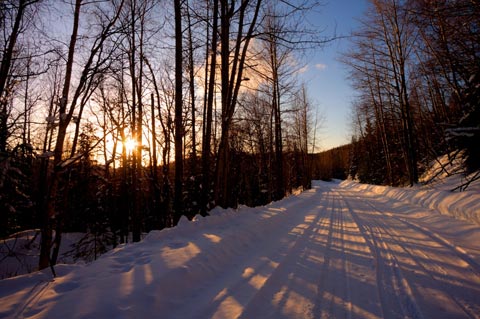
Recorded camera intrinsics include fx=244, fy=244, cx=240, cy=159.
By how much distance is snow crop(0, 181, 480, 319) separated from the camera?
272cm

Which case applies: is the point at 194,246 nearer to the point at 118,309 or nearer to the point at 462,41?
the point at 118,309

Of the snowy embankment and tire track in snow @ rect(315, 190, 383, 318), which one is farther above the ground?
the snowy embankment

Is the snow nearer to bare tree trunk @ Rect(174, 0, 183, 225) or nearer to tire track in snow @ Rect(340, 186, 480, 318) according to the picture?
tire track in snow @ Rect(340, 186, 480, 318)

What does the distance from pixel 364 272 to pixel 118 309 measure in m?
3.50

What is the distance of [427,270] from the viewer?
381cm

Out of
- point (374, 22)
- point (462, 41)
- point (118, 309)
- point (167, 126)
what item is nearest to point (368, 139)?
point (374, 22)

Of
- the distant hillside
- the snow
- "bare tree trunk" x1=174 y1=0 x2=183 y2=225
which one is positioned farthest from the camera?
the distant hillside

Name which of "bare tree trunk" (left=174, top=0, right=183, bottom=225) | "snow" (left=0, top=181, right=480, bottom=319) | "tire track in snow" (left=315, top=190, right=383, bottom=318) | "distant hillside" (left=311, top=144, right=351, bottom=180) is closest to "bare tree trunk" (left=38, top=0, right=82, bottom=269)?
"bare tree trunk" (left=174, top=0, right=183, bottom=225)

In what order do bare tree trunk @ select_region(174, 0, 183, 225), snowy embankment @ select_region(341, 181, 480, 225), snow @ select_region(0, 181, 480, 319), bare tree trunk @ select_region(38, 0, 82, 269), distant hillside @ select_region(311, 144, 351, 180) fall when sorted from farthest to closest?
1. distant hillside @ select_region(311, 144, 351, 180)
2. bare tree trunk @ select_region(174, 0, 183, 225)
3. bare tree trunk @ select_region(38, 0, 82, 269)
4. snowy embankment @ select_region(341, 181, 480, 225)
5. snow @ select_region(0, 181, 480, 319)

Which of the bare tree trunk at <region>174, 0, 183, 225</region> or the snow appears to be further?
the bare tree trunk at <region>174, 0, 183, 225</region>

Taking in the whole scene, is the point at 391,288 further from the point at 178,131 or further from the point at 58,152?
the point at 58,152

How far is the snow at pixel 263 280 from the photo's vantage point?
272cm

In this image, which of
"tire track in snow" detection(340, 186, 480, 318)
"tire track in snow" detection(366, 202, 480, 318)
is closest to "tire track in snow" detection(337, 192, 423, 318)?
"tire track in snow" detection(340, 186, 480, 318)

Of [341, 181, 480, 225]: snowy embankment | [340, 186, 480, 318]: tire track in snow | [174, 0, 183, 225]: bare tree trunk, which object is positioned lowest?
[340, 186, 480, 318]: tire track in snow
